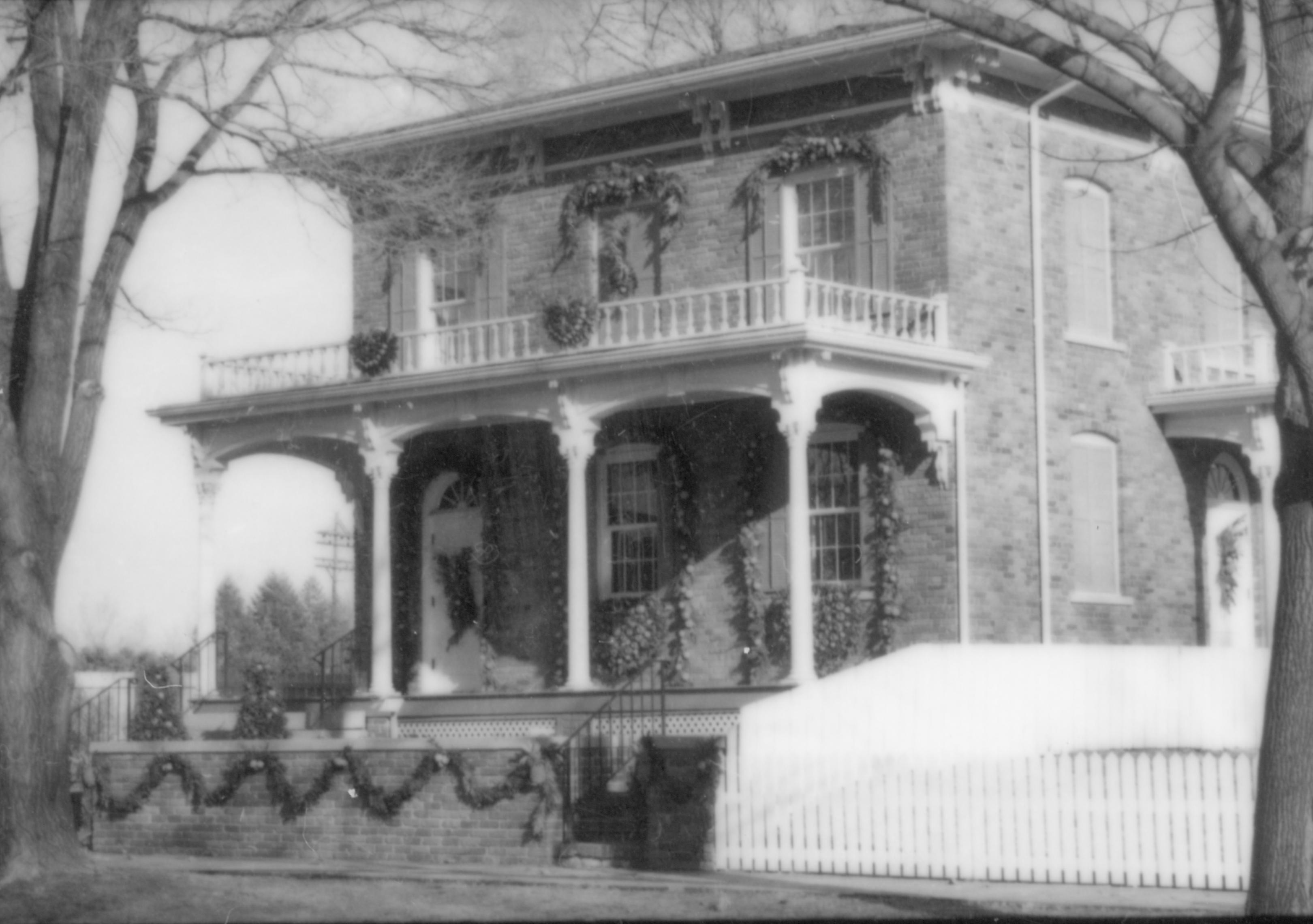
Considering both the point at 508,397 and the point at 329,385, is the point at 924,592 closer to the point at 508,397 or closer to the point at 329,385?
the point at 508,397

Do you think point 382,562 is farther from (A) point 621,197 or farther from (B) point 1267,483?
(B) point 1267,483

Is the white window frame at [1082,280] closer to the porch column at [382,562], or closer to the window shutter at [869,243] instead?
the window shutter at [869,243]

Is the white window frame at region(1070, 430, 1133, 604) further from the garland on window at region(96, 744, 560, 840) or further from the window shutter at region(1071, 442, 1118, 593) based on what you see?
the garland on window at region(96, 744, 560, 840)

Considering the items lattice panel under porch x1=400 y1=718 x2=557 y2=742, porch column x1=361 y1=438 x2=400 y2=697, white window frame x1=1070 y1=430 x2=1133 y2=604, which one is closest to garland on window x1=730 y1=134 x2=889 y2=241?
white window frame x1=1070 y1=430 x2=1133 y2=604

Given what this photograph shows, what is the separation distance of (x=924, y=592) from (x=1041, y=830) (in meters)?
7.85

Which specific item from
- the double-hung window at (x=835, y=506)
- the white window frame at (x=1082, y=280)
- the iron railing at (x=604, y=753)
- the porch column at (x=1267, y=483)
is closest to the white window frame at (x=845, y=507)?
the double-hung window at (x=835, y=506)

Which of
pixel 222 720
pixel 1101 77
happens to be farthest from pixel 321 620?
pixel 1101 77

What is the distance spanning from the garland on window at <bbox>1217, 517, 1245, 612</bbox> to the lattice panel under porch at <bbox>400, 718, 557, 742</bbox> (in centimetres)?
896

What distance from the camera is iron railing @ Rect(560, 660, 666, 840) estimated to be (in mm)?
19250

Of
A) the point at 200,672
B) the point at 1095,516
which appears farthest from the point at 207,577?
the point at 1095,516

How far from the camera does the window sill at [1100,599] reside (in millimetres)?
24781

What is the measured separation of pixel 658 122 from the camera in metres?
26.5

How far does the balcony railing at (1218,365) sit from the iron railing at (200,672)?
1288 centimetres

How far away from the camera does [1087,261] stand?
2569cm
